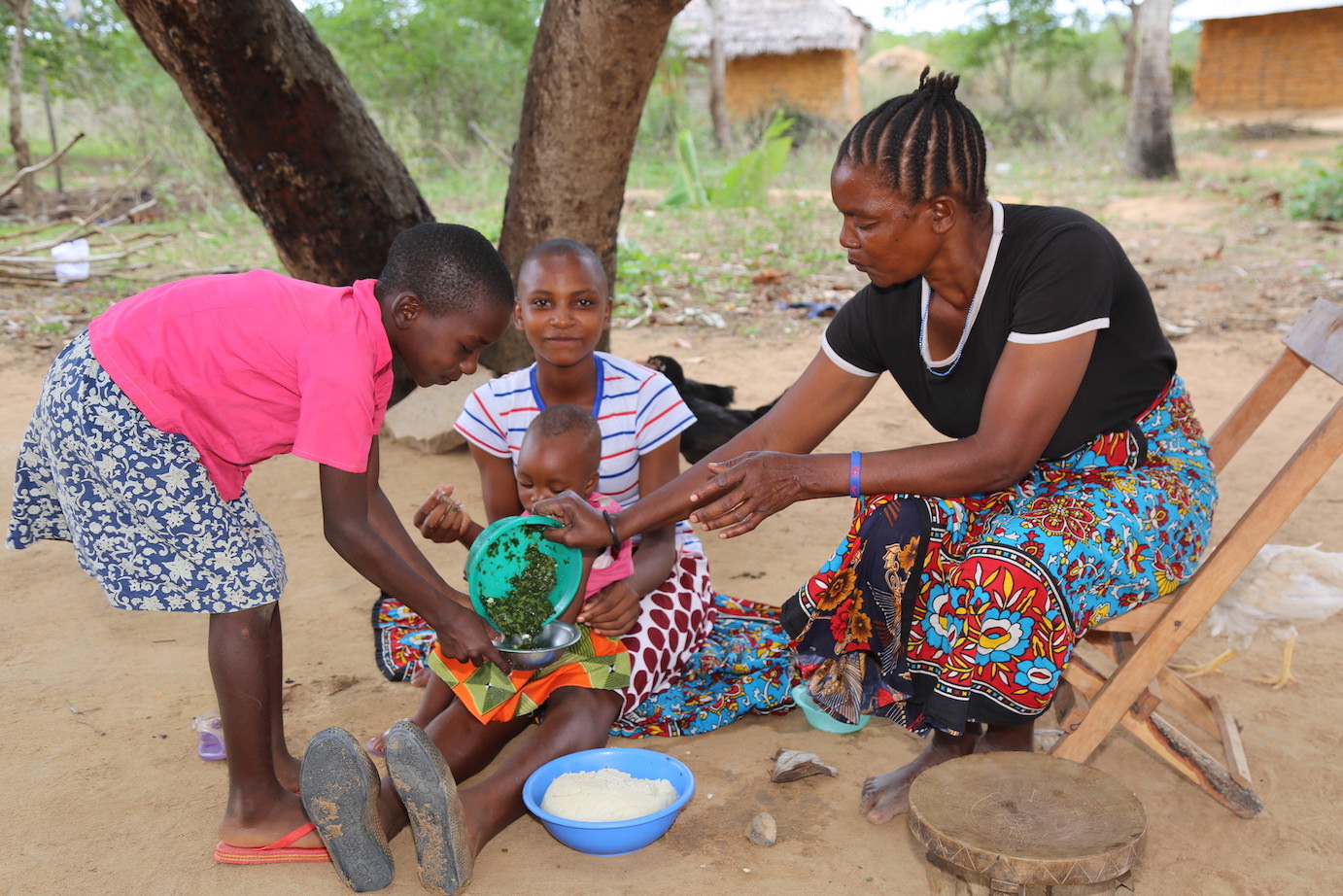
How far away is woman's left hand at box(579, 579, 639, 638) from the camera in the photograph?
8.00ft

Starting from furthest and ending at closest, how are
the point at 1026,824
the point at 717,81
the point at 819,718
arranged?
Result: the point at 717,81 < the point at 819,718 < the point at 1026,824

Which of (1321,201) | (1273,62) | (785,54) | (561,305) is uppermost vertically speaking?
(785,54)

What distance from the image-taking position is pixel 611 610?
244 centimetres

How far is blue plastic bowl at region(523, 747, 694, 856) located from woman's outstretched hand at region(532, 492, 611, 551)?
46 cm

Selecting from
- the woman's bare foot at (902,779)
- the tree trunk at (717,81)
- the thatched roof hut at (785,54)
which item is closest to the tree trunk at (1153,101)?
the tree trunk at (717,81)

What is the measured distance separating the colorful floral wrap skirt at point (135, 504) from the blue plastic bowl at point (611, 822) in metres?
0.68

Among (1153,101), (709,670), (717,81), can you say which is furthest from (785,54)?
(709,670)

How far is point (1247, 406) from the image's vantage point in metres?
2.59

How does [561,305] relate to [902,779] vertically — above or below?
above

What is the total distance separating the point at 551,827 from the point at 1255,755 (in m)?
1.69

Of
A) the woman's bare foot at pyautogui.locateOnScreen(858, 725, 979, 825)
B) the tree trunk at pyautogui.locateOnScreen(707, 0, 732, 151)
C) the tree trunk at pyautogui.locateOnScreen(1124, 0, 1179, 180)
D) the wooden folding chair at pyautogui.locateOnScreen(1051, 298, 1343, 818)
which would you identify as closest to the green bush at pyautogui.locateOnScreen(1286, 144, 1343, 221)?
the tree trunk at pyautogui.locateOnScreen(1124, 0, 1179, 180)

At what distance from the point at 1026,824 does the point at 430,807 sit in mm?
1038

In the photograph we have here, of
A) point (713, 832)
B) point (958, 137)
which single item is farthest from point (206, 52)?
point (713, 832)

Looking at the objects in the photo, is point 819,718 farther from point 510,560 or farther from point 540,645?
point 510,560
